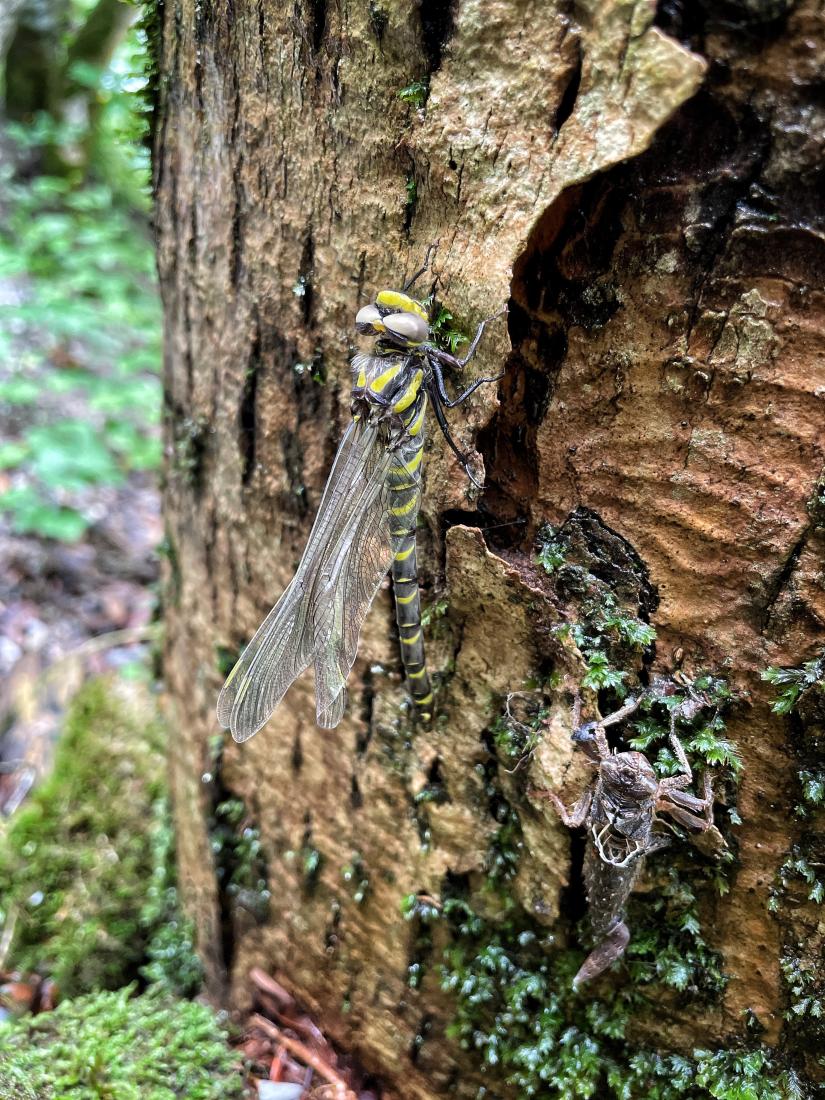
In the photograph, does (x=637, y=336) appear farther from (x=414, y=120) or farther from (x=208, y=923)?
(x=208, y=923)

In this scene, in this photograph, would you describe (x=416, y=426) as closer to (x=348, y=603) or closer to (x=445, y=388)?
(x=445, y=388)

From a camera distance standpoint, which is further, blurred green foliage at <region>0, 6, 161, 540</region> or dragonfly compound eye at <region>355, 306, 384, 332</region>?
blurred green foliage at <region>0, 6, 161, 540</region>

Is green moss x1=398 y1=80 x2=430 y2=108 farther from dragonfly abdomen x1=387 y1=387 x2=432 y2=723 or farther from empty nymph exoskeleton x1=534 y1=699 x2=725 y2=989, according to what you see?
empty nymph exoskeleton x1=534 y1=699 x2=725 y2=989

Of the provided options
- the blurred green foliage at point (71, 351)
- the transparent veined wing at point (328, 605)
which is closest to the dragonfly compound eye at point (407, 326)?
the transparent veined wing at point (328, 605)

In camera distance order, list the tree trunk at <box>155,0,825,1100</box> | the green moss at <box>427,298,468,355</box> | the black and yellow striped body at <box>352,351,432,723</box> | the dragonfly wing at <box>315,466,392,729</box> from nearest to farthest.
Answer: the tree trunk at <box>155,0,825,1100</box>
the green moss at <box>427,298,468,355</box>
the black and yellow striped body at <box>352,351,432,723</box>
the dragonfly wing at <box>315,466,392,729</box>

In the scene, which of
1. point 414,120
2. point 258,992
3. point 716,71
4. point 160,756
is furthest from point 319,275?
point 160,756

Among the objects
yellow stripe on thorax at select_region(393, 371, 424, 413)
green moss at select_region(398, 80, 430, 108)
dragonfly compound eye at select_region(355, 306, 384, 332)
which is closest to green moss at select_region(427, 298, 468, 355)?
dragonfly compound eye at select_region(355, 306, 384, 332)
